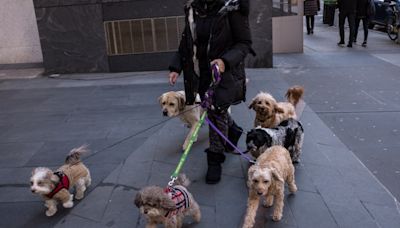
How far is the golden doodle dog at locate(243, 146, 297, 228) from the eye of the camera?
3.17 metres

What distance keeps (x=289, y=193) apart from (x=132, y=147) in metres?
2.16

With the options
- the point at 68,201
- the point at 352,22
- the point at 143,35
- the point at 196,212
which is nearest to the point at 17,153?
the point at 68,201

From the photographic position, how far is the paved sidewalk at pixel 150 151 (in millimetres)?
3641

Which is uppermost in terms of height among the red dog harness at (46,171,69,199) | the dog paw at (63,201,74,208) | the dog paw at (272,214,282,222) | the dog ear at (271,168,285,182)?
the dog ear at (271,168,285,182)

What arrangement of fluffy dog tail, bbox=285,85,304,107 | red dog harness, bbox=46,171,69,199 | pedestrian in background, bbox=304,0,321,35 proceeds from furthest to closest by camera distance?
pedestrian in background, bbox=304,0,321,35 < fluffy dog tail, bbox=285,85,304,107 < red dog harness, bbox=46,171,69,199

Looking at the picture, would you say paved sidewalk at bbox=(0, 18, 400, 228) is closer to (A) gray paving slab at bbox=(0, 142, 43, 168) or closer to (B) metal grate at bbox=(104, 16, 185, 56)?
(A) gray paving slab at bbox=(0, 142, 43, 168)

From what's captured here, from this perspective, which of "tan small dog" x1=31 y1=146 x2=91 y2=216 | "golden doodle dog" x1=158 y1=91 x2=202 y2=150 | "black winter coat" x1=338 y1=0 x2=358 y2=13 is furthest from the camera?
"black winter coat" x1=338 y1=0 x2=358 y2=13

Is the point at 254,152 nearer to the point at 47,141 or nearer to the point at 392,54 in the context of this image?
the point at 47,141

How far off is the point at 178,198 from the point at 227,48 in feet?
4.98

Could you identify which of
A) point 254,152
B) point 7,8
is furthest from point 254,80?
point 7,8

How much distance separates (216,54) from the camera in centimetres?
387

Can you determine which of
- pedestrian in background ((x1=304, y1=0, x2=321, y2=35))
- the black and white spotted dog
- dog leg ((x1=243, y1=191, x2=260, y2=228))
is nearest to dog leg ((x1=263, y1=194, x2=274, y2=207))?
dog leg ((x1=243, y1=191, x2=260, y2=228))

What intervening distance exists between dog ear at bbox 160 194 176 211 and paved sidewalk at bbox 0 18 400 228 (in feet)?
2.19

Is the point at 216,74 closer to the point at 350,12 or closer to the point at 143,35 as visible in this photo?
the point at 143,35
